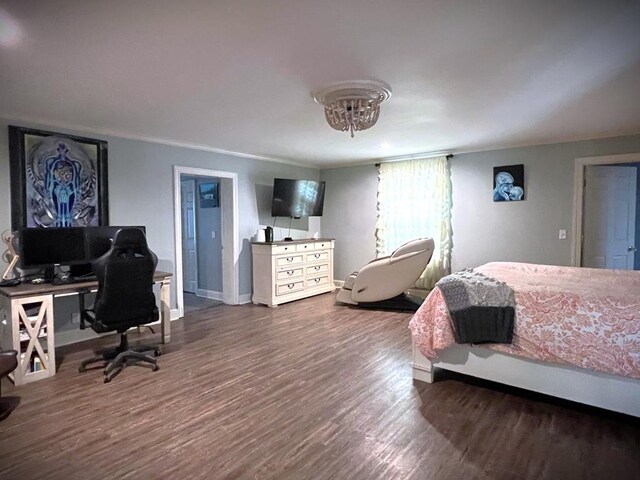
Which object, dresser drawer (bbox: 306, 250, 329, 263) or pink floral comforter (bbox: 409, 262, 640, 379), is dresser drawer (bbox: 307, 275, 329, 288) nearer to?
dresser drawer (bbox: 306, 250, 329, 263)

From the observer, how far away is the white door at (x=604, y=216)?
4.60 metres

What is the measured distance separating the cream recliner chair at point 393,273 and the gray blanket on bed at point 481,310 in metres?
2.24

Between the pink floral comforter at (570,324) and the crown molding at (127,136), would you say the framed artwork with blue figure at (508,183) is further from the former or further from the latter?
the crown molding at (127,136)

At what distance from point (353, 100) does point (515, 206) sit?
333 centimetres

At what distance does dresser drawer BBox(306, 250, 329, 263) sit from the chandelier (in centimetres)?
309

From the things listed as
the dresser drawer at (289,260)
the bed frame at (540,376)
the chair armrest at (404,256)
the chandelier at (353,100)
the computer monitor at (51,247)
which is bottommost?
the bed frame at (540,376)

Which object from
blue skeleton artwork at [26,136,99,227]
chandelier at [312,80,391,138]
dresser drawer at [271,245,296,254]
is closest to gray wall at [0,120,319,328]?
blue skeleton artwork at [26,136,99,227]

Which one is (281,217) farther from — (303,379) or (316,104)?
(303,379)

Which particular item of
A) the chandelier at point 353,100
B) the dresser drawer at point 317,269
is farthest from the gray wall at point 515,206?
the chandelier at point 353,100

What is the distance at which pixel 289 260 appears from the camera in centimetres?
560

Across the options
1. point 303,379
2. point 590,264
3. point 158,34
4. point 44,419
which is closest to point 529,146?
point 590,264

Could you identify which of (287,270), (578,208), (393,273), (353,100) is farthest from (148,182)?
(578,208)

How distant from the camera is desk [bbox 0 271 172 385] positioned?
2.90 m

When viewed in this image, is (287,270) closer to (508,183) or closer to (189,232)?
(189,232)
